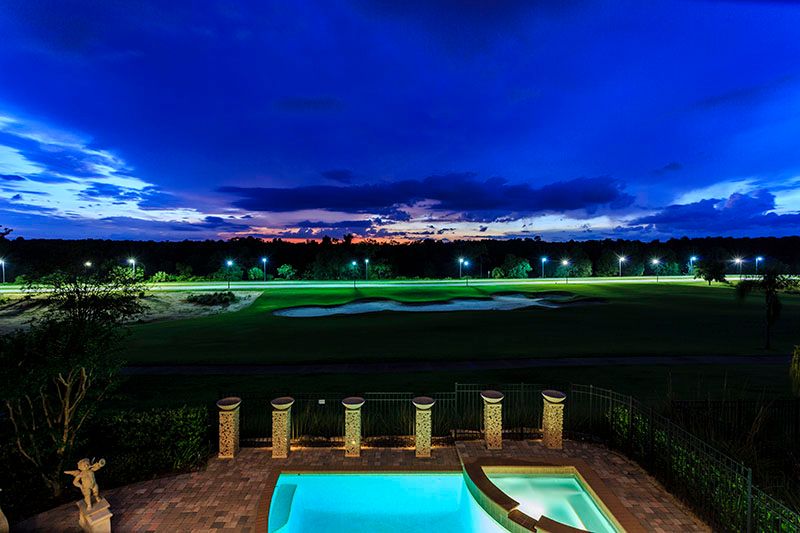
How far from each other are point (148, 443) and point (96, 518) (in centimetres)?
287

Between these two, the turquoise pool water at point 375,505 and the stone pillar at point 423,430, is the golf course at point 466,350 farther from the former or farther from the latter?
the turquoise pool water at point 375,505

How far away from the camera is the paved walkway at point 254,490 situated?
8539mm

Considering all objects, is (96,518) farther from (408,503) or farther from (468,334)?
(468,334)

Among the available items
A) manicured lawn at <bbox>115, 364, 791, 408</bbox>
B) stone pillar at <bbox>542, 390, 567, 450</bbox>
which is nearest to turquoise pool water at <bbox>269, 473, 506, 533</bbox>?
stone pillar at <bbox>542, 390, 567, 450</bbox>

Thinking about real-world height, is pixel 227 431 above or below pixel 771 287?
below

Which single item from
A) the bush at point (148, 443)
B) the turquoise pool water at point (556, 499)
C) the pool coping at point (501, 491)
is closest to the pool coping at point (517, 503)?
the pool coping at point (501, 491)

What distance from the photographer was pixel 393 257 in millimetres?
104438

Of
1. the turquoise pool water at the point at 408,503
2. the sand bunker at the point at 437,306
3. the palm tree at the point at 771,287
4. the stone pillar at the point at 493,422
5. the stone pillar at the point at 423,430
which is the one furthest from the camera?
the sand bunker at the point at 437,306

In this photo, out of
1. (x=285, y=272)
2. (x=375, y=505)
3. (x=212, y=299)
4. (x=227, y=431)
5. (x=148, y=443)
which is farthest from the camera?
(x=285, y=272)

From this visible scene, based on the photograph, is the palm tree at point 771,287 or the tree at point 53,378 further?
the palm tree at point 771,287

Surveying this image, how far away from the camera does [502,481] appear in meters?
10.5

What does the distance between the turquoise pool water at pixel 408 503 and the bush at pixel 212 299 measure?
3853 centimetres

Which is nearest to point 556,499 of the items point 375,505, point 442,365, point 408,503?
point 408,503

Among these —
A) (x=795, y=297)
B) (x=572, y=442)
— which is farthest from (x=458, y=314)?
(x=795, y=297)
